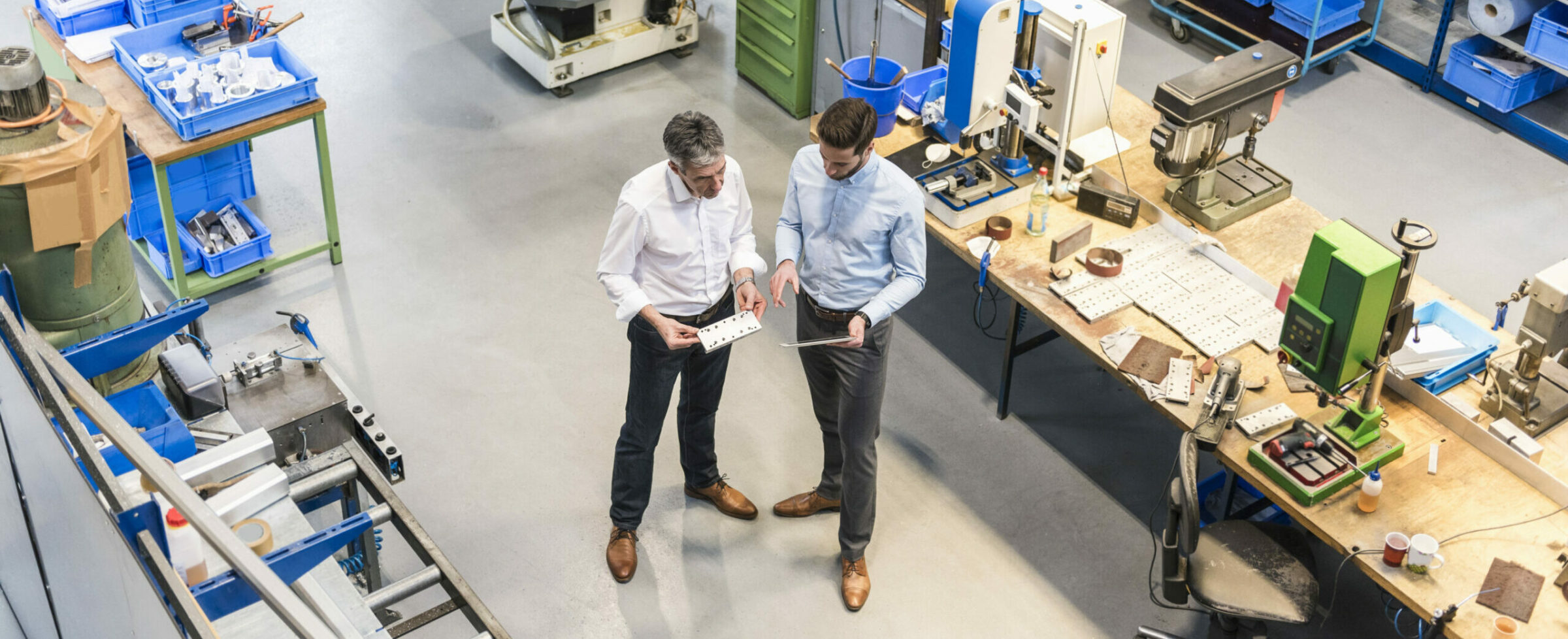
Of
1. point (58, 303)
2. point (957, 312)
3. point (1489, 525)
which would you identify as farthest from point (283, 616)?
point (957, 312)

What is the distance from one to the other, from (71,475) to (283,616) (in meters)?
0.59

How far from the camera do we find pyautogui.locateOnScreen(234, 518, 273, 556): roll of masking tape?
2715 mm

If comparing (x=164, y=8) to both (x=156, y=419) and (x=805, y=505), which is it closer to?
(x=156, y=419)

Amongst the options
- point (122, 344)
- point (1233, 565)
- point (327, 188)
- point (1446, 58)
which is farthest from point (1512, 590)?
point (1446, 58)

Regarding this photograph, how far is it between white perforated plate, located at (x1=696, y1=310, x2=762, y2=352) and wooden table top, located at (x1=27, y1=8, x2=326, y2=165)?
2196 millimetres

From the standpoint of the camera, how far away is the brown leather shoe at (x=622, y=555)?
13.3 ft

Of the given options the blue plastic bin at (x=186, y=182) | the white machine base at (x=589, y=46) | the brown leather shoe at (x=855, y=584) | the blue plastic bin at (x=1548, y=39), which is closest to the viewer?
the brown leather shoe at (x=855, y=584)

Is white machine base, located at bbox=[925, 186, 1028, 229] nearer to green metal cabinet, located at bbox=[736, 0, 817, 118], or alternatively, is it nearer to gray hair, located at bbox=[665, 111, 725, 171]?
gray hair, located at bbox=[665, 111, 725, 171]

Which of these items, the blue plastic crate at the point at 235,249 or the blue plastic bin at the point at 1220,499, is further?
the blue plastic crate at the point at 235,249

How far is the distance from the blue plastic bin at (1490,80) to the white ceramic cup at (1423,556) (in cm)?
363

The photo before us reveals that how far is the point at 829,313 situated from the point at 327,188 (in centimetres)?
243

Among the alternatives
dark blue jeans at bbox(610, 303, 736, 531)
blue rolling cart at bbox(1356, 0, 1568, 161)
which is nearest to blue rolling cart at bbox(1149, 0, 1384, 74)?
blue rolling cart at bbox(1356, 0, 1568, 161)

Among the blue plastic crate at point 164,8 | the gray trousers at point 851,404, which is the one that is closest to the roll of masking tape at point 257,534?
the gray trousers at point 851,404

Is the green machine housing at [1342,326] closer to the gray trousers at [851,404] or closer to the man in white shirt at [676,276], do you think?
the gray trousers at [851,404]
